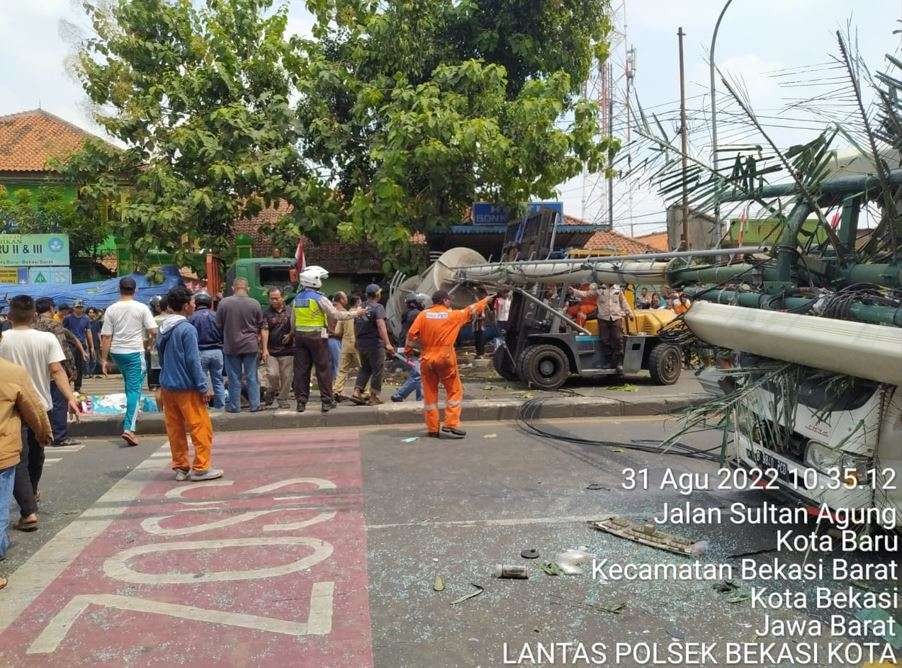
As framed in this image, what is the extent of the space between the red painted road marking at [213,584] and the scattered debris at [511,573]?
0.76 metres

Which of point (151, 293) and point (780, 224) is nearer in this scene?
point (780, 224)

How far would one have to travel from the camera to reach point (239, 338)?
855cm

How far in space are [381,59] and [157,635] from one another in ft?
47.3

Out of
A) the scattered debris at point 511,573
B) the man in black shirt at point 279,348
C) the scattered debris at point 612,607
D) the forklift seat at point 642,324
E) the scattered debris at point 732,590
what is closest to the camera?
the scattered debris at point 612,607

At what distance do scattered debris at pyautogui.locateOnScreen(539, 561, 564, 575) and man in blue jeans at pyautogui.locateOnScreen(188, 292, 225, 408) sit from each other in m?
5.62

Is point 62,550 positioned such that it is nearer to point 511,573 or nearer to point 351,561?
point 351,561

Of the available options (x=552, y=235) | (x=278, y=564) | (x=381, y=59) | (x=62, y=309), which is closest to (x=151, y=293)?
(x=62, y=309)

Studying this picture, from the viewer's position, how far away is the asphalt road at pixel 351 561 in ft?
11.0

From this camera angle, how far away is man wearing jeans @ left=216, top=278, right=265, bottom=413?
28.0ft

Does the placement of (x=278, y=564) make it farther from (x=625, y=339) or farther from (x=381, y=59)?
(x=381, y=59)

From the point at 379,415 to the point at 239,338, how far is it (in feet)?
6.30

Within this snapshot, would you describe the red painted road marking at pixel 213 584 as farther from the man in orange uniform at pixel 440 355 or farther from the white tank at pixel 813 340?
the white tank at pixel 813 340

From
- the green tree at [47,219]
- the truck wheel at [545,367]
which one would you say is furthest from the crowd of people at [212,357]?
the green tree at [47,219]

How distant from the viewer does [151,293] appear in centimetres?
1670
